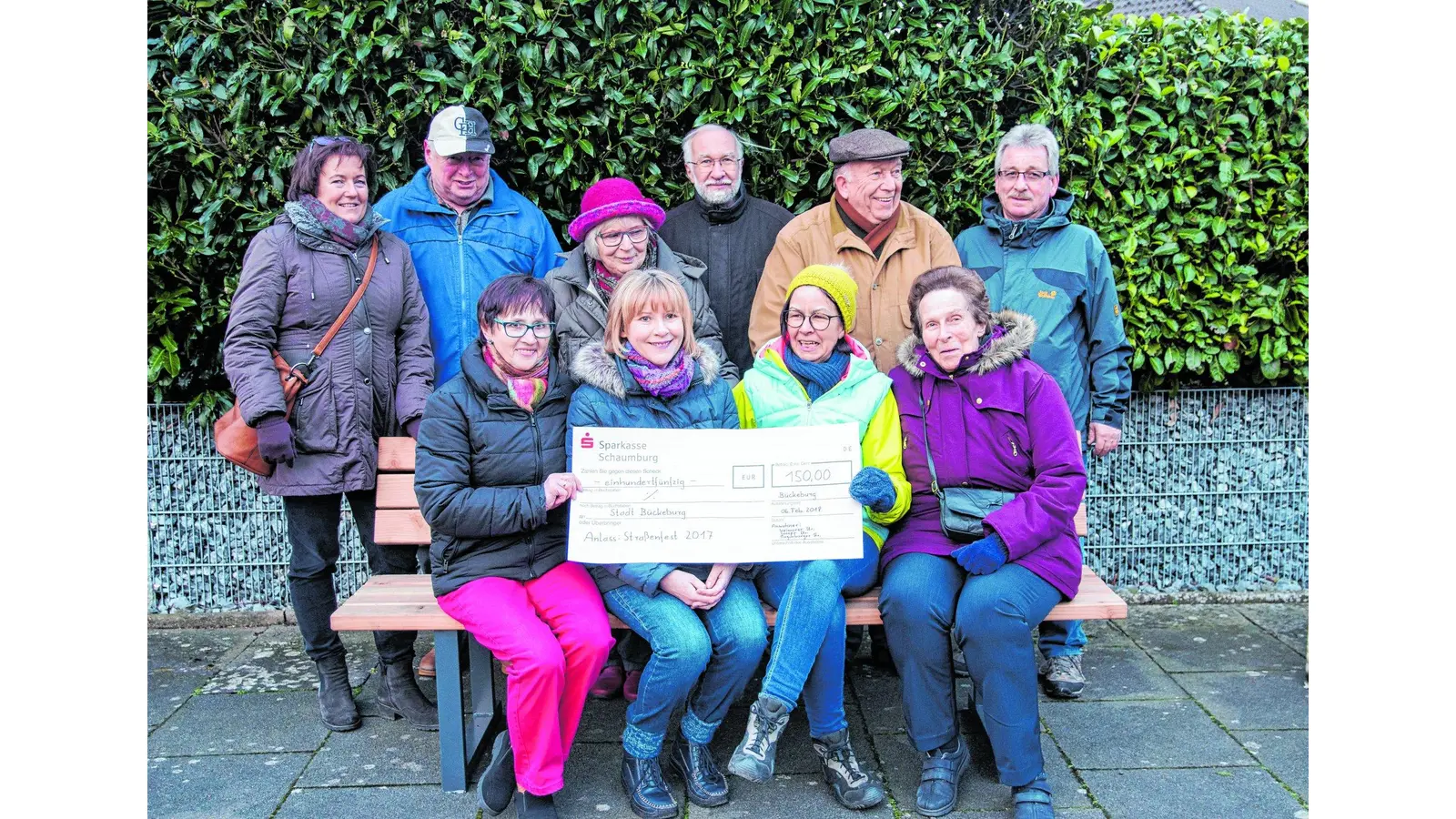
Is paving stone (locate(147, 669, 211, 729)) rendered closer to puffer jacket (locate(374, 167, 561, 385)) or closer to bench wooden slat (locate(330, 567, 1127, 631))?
bench wooden slat (locate(330, 567, 1127, 631))

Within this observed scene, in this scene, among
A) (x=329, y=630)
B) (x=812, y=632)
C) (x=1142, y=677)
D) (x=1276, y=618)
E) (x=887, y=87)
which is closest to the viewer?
(x=812, y=632)

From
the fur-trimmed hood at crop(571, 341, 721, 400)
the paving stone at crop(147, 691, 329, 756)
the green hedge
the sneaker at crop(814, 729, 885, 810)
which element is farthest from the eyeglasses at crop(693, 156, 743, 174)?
the paving stone at crop(147, 691, 329, 756)

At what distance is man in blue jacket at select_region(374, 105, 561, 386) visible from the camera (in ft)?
15.0

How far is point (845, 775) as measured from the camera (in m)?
3.76

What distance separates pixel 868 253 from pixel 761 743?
6.66ft

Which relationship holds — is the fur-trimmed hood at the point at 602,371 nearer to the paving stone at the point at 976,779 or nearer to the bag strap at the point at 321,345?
the bag strap at the point at 321,345

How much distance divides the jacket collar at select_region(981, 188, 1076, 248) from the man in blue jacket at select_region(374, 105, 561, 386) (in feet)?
6.62

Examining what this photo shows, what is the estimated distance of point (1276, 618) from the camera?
18.5 feet

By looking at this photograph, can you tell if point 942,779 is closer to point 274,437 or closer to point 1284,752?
point 1284,752

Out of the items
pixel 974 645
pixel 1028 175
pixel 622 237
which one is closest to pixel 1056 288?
pixel 1028 175

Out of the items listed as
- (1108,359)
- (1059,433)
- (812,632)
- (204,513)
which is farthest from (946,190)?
(204,513)

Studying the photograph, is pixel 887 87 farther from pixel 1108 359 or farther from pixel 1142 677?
pixel 1142 677

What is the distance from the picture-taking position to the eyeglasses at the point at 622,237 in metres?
4.31

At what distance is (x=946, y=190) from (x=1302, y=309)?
2007 mm
